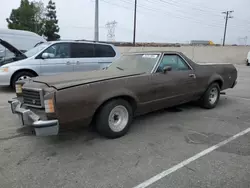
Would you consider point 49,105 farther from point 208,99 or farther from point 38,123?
point 208,99

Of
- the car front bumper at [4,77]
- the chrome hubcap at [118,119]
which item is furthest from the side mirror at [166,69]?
the car front bumper at [4,77]

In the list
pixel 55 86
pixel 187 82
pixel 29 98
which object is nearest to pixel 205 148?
pixel 187 82

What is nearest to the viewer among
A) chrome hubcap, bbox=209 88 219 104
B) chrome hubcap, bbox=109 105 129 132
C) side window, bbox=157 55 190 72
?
chrome hubcap, bbox=109 105 129 132

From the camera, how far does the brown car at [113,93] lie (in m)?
2.97

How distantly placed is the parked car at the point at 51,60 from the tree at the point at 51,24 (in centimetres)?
4405

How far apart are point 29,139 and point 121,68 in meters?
2.22

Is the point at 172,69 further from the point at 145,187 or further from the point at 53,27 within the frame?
the point at 53,27

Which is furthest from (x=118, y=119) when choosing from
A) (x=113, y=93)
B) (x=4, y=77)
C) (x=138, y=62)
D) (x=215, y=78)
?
(x=4, y=77)

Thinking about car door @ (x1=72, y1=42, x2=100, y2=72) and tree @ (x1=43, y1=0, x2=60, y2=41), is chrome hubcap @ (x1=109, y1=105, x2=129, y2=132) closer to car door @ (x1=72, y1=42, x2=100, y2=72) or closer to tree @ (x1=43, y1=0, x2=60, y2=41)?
car door @ (x1=72, y1=42, x2=100, y2=72)

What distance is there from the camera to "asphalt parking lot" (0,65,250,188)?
2482 mm

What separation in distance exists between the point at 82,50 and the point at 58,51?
932 mm

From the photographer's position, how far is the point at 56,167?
2756 mm

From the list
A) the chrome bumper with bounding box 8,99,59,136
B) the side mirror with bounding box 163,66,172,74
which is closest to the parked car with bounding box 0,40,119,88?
the chrome bumper with bounding box 8,99,59,136

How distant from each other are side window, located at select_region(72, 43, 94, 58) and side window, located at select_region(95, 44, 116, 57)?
0.70ft
